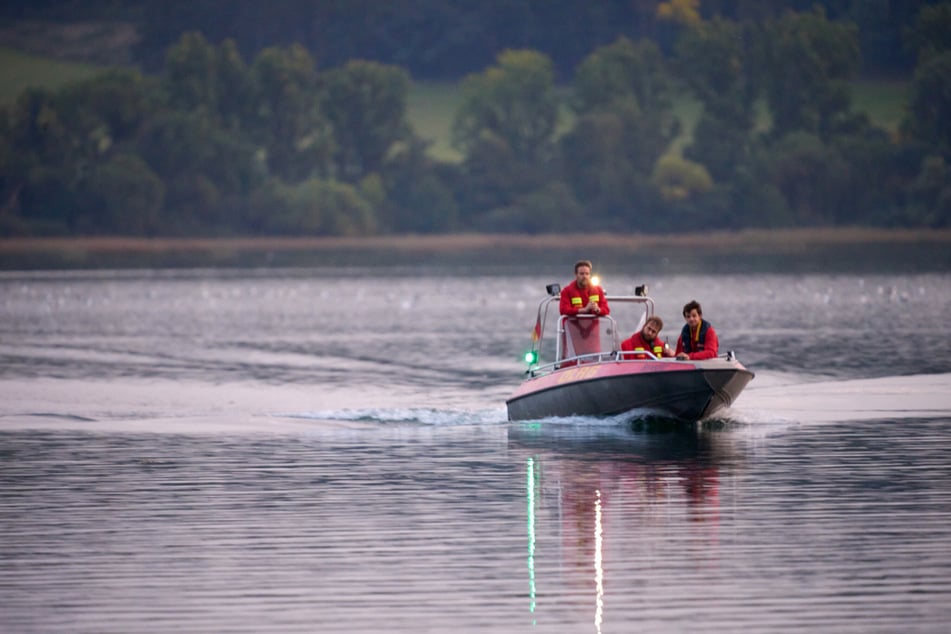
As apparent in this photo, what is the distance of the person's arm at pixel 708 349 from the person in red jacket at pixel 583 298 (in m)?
1.52

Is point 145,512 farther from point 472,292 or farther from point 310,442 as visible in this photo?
point 472,292

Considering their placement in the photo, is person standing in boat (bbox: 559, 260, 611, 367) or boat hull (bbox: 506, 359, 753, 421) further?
person standing in boat (bbox: 559, 260, 611, 367)

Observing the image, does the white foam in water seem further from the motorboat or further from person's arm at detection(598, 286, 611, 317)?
person's arm at detection(598, 286, 611, 317)

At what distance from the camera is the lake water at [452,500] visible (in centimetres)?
1497

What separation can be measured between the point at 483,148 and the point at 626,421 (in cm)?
17287

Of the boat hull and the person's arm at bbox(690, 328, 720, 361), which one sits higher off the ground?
the person's arm at bbox(690, 328, 720, 361)

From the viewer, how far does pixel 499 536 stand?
18078 millimetres

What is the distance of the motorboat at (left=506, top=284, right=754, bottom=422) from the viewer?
27.1 m

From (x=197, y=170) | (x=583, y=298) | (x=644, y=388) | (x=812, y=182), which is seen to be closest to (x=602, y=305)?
(x=583, y=298)

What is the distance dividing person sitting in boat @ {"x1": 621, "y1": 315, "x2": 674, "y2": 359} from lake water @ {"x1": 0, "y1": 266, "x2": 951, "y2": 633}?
1.19 metres

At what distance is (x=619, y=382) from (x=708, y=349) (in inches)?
54.6

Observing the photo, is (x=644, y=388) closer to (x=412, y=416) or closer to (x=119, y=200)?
(x=412, y=416)

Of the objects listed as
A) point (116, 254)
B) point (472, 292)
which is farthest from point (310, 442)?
point (116, 254)

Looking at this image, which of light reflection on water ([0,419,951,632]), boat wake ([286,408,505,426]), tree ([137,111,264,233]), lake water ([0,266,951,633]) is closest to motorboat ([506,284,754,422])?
lake water ([0,266,951,633])
